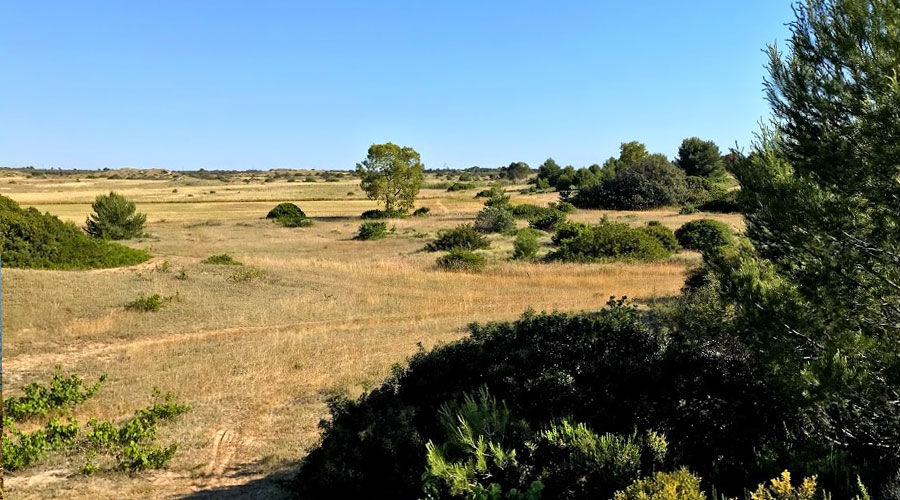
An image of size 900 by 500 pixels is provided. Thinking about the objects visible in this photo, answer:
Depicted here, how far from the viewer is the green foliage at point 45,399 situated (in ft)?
34.8

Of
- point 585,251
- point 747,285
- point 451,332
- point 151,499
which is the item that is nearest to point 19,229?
point 451,332

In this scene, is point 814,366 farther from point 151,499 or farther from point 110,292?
point 110,292

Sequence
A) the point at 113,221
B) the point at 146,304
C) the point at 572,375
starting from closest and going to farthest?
the point at 572,375 → the point at 146,304 → the point at 113,221

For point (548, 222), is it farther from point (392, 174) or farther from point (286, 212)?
point (286, 212)

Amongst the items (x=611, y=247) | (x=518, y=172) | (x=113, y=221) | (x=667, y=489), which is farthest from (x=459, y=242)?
Answer: (x=518, y=172)

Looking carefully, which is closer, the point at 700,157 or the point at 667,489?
the point at 667,489

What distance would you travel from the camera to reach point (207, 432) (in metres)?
9.98

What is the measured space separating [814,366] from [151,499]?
7.22 m

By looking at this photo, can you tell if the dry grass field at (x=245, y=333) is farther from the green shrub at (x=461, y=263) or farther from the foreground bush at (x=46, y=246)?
the foreground bush at (x=46, y=246)

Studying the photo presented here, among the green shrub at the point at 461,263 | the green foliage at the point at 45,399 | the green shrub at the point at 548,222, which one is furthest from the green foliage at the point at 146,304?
the green shrub at the point at 548,222

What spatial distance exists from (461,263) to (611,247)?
22.2ft

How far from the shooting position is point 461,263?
25.2m

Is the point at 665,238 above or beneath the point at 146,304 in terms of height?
above

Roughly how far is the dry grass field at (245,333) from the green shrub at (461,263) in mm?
644
